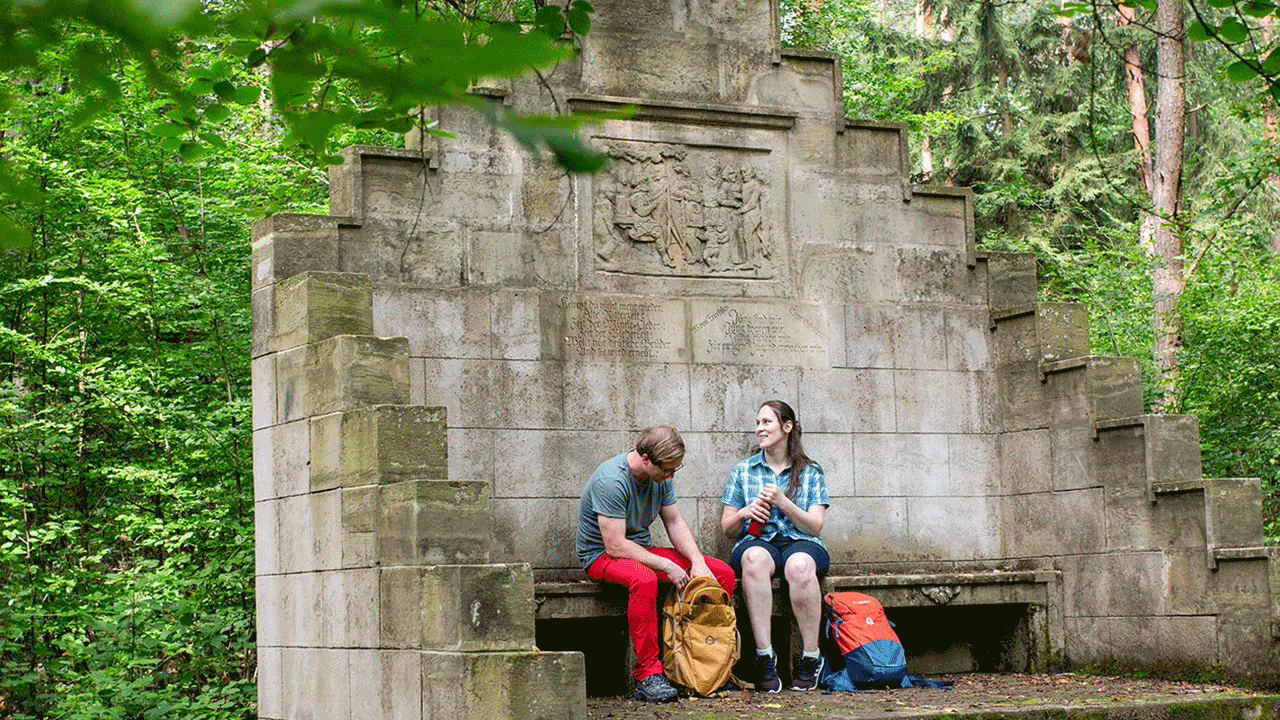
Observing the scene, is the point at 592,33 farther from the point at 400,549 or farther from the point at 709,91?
the point at 400,549

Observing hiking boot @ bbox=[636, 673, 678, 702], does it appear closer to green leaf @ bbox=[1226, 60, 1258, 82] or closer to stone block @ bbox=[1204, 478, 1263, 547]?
stone block @ bbox=[1204, 478, 1263, 547]

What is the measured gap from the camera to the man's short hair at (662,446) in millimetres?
7137

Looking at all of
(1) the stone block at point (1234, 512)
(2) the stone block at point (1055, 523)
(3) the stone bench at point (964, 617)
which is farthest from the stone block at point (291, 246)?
(1) the stone block at point (1234, 512)

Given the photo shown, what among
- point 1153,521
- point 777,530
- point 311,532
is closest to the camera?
point 311,532

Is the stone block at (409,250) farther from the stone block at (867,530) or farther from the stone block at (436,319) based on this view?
the stone block at (867,530)

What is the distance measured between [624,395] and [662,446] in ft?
3.54

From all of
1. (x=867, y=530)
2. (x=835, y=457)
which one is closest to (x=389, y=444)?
(x=835, y=457)

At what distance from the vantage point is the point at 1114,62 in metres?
21.3

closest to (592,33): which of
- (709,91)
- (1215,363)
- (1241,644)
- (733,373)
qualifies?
(709,91)

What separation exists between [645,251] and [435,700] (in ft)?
11.7

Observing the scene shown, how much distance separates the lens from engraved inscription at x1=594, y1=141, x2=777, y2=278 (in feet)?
27.3

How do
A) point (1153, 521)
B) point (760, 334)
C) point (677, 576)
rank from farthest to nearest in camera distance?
1. point (760, 334)
2. point (1153, 521)
3. point (677, 576)

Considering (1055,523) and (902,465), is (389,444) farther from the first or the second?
(1055,523)

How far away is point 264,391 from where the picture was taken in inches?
283
